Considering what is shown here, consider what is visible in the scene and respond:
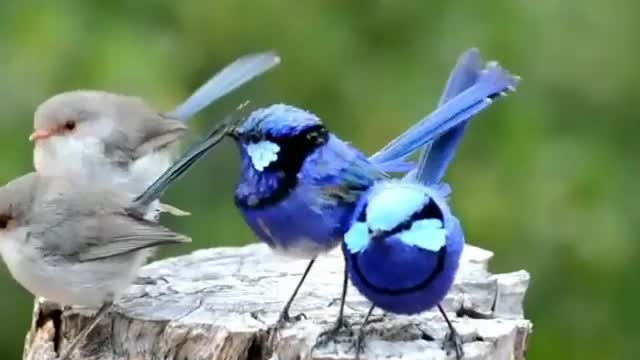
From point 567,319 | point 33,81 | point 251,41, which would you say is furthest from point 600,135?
point 33,81

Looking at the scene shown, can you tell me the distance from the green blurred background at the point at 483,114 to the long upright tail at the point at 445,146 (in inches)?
64.0

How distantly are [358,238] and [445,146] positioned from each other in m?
0.50

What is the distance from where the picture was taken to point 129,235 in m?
4.30

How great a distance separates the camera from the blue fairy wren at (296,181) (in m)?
3.78

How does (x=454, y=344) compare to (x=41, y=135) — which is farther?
(x=41, y=135)

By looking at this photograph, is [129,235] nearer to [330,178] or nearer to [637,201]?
[330,178]

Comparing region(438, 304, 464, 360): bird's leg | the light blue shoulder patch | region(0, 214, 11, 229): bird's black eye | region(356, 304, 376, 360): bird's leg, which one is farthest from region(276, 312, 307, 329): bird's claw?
region(0, 214, 11, 229): bird's black eye

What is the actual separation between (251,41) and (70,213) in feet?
6.45

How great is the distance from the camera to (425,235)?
3648mm

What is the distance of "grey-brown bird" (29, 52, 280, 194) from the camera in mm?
4906

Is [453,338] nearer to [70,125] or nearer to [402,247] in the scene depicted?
[402,247]

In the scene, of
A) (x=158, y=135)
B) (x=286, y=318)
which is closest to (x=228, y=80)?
(x=158, y=135)

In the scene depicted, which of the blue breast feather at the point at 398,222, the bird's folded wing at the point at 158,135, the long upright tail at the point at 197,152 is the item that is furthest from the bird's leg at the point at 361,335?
the bird's folded wing at the point at 158,135

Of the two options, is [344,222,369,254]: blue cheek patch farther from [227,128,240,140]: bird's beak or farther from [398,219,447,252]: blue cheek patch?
[227,128,240,140]: bird's beak
